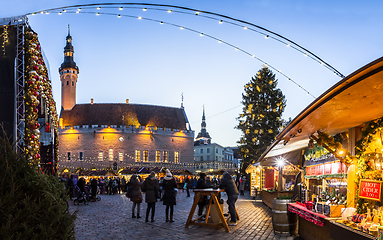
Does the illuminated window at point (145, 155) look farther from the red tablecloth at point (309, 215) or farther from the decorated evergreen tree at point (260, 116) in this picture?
the red tablecloth at point (309, 215)

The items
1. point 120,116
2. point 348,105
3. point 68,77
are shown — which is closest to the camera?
point 348,105

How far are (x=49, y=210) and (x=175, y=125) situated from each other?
52.2 meters

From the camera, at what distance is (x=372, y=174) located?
18.9 feet

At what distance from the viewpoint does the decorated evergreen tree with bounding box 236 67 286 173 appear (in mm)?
30109

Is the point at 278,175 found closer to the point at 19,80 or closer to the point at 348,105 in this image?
the point at 19,80

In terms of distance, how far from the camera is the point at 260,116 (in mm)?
30156

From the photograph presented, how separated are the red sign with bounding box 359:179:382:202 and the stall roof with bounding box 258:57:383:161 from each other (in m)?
1.08

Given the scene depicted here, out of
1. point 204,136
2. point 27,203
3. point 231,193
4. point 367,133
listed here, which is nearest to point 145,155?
point 231,193

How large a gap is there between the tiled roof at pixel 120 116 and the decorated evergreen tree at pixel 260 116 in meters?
23.5

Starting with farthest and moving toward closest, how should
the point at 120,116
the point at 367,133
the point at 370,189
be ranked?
the point at 120,116 < the point at 367,133 < the point at 370,189

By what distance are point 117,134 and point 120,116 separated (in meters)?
4.68

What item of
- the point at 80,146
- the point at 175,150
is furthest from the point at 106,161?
the point at 175,150

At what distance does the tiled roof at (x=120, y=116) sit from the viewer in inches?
2036

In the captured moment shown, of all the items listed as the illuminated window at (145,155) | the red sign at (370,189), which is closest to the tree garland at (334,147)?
the red sign at (370,189)
